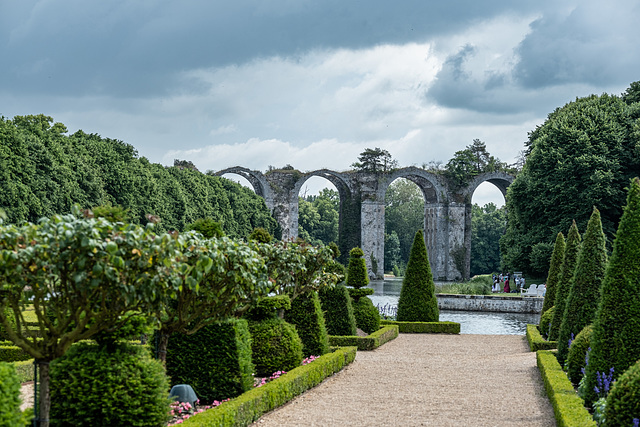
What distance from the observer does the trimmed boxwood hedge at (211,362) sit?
21.4 ft

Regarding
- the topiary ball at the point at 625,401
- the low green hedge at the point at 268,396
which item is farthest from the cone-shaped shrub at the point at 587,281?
the topiary ball at the point at 625,401

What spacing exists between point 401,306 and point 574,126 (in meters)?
13.4

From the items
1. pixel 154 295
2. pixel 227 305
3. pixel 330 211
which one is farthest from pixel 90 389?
pixel 330 211

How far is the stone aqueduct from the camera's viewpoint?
139 ft

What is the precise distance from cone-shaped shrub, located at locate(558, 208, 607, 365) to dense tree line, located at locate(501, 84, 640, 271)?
16240mm

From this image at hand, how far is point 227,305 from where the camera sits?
649cm

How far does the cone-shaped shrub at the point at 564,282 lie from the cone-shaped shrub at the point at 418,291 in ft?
13.5

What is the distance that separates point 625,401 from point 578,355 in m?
3.25

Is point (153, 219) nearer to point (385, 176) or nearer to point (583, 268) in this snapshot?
point (583, 268)

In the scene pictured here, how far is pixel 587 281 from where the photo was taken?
337 inches

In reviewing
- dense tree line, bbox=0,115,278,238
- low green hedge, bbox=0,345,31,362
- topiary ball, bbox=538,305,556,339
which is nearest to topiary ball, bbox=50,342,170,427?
low green hedge, bbox=0,345,31,362

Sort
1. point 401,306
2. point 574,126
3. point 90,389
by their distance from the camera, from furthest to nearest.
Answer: point 574,126 → point 401,306 → point 90,389

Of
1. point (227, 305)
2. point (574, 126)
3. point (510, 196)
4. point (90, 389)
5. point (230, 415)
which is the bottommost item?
point (230, 415)

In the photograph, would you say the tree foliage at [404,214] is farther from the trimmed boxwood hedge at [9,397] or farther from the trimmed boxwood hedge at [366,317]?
the trimmed boxwood hedge at [9,397]
